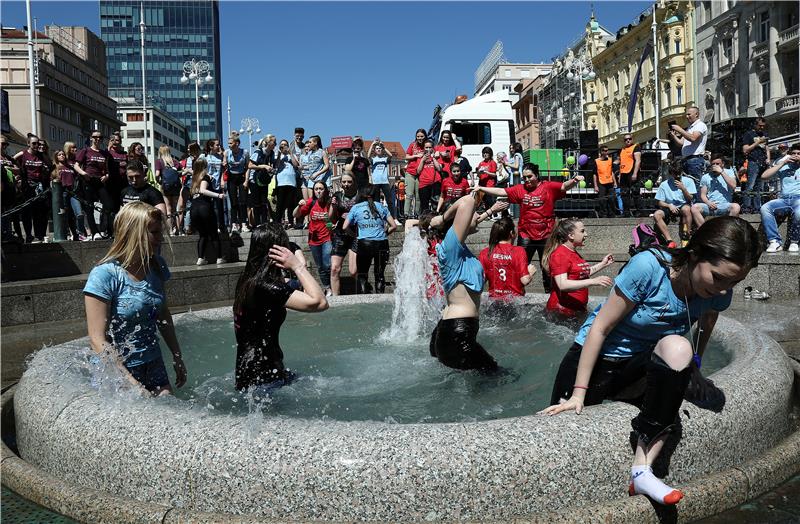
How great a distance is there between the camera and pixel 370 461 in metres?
3.07

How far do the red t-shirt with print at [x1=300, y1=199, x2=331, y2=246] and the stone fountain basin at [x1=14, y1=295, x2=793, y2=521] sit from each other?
7559mm

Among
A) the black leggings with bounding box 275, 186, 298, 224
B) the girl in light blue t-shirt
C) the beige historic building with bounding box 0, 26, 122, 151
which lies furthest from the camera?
the beige historic building with bounding box 0, 26, 122, 151

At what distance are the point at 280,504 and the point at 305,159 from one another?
12.4 metres

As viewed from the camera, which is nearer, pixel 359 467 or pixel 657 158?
pixel 359 467

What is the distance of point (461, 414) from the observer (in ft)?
15.9

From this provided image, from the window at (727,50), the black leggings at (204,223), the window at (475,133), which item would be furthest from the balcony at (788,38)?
the black leggings at (204,223)

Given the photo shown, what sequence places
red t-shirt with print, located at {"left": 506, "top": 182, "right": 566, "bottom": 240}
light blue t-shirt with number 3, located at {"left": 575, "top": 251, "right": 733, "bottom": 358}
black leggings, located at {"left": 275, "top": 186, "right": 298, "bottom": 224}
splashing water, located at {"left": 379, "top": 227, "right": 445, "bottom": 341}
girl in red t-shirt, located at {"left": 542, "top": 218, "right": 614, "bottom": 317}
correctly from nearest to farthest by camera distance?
light blue t-shirt with number 3, located at {"left": 575, "top": 251, "right": 733, "bottom": 358}, girl in red t-shirt, located at {"left": 542, "top": 218, "right": 614, "bottom": 317}, splashing water, located at {"left": 379, "top": 227, "right": 445, "bottom": 341}, red t-shirt with print, located at {"left": 506, "top": 182, "right": 566, "bottom": 240}, black leggings, located at {"left": 275, "top": 186, "right": 298, "bottom": 224}

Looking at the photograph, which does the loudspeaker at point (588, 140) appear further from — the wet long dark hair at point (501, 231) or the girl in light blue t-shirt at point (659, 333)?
the girl in light blue t-shirt at point (659, 333)

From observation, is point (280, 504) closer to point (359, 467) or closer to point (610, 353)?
point (359, 467)

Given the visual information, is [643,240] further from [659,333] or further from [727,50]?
[727,50]

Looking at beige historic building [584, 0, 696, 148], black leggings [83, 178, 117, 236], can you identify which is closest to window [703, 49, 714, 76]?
beige historic building [584, 0, 696, 148]

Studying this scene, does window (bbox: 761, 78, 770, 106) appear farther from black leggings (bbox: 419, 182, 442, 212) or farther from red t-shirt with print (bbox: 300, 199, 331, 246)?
red t-shirt with print (bbox: 300, 199, 331, 246)

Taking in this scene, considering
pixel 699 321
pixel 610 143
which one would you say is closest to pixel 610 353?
pixel 699 321

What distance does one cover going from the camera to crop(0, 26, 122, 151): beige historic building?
74.7m
